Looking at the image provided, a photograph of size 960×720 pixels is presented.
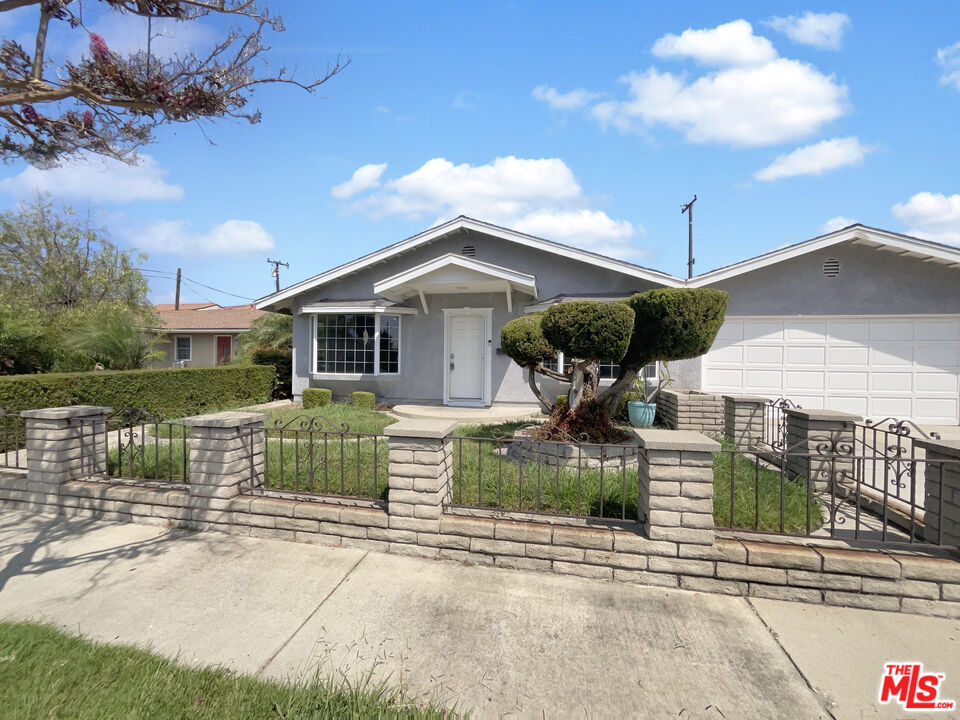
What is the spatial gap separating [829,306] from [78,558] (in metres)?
12.3

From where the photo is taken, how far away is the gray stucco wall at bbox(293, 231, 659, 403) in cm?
1035

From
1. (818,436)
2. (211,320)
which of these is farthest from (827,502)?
(211,320)

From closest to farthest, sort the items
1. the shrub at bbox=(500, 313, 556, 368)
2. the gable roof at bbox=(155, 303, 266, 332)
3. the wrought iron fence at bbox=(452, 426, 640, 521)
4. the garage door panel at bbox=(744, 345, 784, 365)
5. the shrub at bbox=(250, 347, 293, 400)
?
the wrought iron fence at bbox=(452, 426, 640, 521) → the shrub at bbox=(500, 313, 556, 368) → the garage door panel at bbox=(744, 345, 784, 365) → the shrub at bbox=(250, 347, 293, 400) → the gable roof at bbox=(155, 303, 266, 332)

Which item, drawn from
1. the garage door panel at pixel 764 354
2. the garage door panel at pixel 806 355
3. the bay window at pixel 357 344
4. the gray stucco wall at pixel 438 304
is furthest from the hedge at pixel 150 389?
the garage door panel at pixel 806 355

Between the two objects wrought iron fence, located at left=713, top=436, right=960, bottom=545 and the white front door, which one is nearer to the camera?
wrought iron fence, located at left=713, top=436, right=960, bottom=545

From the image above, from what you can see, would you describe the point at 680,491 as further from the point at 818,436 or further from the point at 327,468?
the point at 327,468

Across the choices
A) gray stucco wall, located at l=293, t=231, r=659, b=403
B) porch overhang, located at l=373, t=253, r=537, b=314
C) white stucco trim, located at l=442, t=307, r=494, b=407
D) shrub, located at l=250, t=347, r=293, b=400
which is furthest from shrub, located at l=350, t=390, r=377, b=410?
shrub, located at l=250, t=347, r=293, b=400

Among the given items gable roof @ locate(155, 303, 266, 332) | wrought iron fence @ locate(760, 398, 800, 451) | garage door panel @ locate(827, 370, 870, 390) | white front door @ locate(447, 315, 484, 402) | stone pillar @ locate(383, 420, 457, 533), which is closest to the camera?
stone pillar @ locate(383, 420, 457, 533)

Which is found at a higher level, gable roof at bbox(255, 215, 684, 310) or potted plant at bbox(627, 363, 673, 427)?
gable roof at bbox(255, 215, 684, 310)

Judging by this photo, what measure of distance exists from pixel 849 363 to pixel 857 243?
2.49 meters

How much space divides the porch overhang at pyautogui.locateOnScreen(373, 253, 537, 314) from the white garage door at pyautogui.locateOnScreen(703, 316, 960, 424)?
449cm

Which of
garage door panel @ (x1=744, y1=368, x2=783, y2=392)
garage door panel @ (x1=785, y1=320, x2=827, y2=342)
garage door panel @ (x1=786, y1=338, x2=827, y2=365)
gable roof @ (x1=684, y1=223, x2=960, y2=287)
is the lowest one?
garage door panel @ (x1=744, y1=368, x2=783, y2=392)

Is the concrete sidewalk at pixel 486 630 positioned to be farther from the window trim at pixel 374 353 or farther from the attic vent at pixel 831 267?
the attic vent at pixel 831 267

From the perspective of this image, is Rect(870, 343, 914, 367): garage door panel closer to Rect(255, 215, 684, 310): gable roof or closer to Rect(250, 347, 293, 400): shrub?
Rect(255, 215, 684, 310): gable roof
